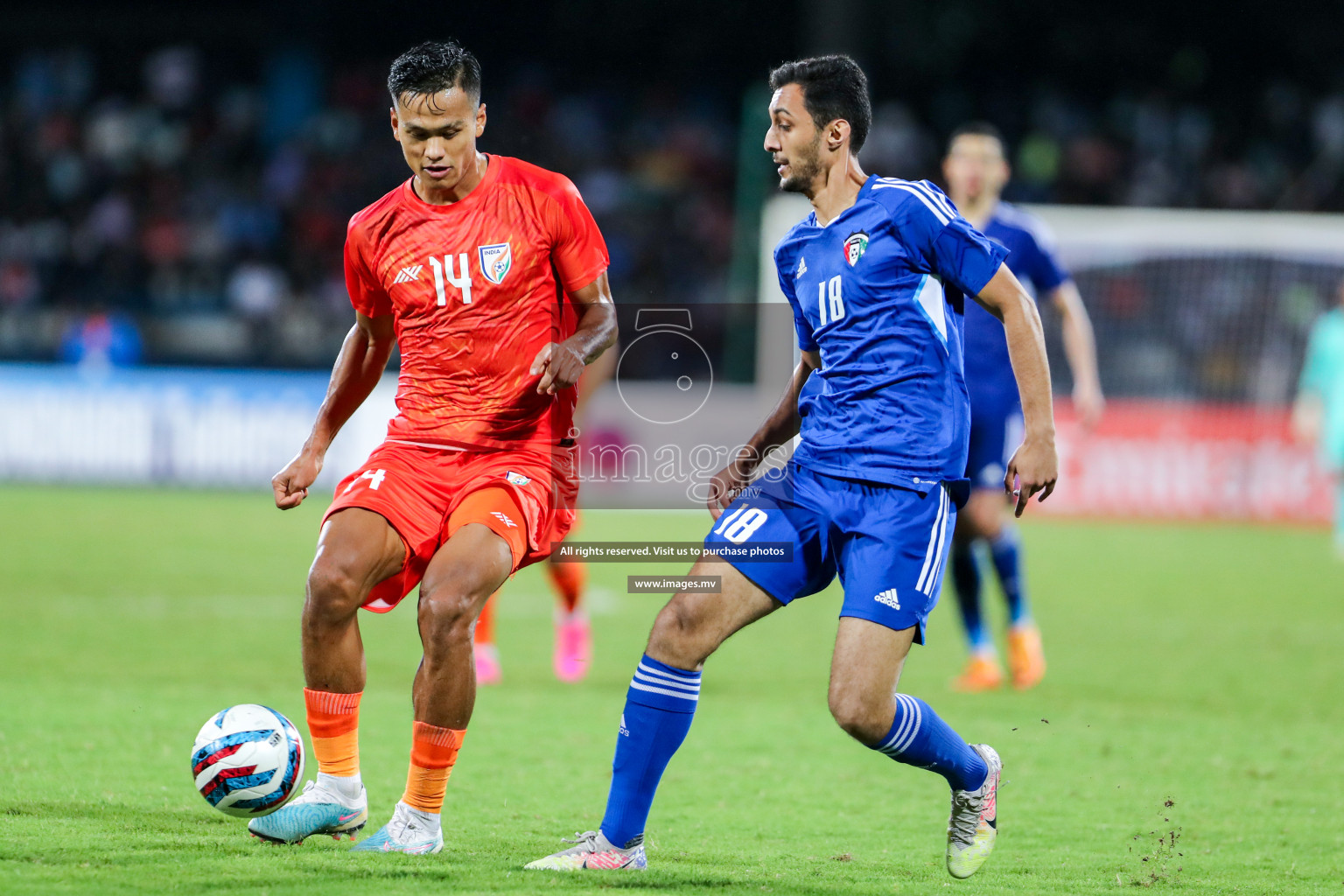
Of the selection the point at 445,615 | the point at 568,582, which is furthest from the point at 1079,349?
the point at 445,615

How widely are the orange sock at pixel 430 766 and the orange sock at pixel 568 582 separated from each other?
133 inches

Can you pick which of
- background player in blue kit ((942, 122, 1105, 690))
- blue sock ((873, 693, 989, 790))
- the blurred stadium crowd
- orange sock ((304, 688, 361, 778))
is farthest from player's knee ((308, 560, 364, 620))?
the blurred stadium crowd

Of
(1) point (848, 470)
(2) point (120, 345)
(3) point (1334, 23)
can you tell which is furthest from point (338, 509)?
(3) point (1334, 23)

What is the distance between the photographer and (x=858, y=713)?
3992 mm

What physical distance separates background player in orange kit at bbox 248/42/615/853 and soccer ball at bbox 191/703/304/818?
0.07m

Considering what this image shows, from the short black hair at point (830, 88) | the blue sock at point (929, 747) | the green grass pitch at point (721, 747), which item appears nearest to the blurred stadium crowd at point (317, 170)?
the green grass pitch at point (721, 747)

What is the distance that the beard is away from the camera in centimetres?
425

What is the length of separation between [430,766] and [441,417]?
3.49 feet

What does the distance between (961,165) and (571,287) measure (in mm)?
3379

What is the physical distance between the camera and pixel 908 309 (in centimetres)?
419

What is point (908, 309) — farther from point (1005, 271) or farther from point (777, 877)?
point (777, 877)

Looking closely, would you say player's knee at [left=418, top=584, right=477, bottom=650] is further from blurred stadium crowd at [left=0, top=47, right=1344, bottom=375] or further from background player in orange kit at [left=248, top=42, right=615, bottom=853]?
blurred stadium crowd at [left=0, top=47, right=1344, bottom=375]

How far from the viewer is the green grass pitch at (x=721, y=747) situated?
4172 mm

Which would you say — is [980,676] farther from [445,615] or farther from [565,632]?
[445,615]
